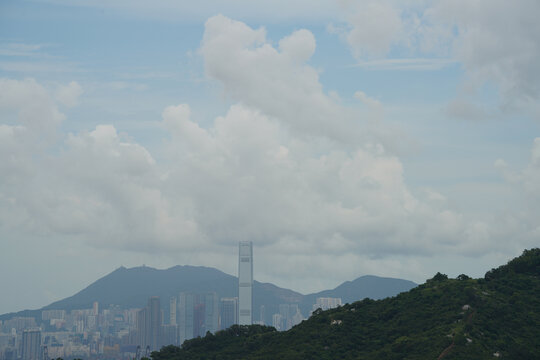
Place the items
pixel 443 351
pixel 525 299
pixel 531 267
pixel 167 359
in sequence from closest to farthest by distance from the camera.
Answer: pixel 443 351
pixel 525 299
pixel 167 359
pixel 531 267

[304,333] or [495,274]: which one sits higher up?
[495,274]

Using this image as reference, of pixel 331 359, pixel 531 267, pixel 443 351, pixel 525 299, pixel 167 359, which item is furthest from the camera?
pixel 531 267

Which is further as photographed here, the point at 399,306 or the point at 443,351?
the point at 399,306

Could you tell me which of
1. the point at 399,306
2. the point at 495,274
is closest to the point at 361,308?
the point at 399,306

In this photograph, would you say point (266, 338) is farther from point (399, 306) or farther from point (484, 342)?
point (484, 342)

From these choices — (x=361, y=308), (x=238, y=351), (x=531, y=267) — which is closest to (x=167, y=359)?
(x=238, y=351)

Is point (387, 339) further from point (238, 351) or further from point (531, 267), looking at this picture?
point (531, 267)
